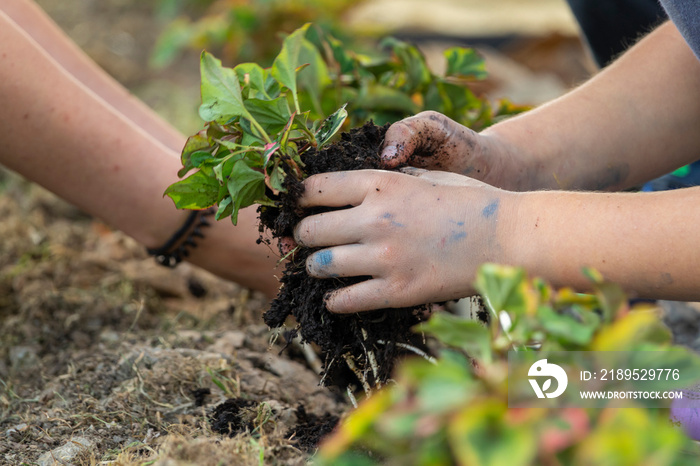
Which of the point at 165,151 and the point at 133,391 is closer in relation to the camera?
the point at 133,391

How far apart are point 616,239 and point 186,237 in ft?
3.29

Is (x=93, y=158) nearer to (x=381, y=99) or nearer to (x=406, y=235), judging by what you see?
(x=381, y=99)

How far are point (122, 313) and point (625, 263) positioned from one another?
1.26 metres

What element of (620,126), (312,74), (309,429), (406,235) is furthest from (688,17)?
(309,429)

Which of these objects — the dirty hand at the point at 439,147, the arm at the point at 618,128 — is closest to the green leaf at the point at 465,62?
the arm at the point at 618,128

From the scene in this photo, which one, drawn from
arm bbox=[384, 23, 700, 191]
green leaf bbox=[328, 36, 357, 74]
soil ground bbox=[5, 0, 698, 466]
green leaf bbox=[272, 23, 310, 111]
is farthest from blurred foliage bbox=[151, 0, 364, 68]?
green leaf bbox=[272, 23, 310, 111]

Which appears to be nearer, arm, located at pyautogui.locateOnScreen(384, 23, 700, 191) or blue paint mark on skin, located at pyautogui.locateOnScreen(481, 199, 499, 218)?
blue paint mark on skin, located at pyautogui.locateOnScreen(481, 199, 499, 218)

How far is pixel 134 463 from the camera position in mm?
853

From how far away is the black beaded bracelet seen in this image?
57.7 inches

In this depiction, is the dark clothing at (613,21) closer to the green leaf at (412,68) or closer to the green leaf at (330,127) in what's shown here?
the green leaf at (412,68)

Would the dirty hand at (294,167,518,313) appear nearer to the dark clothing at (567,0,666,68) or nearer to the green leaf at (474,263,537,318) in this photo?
the green leaf at (474,263,537,318)

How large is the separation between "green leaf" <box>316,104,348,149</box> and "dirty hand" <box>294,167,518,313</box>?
0.31 ft

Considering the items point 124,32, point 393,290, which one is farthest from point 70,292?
point 124,32

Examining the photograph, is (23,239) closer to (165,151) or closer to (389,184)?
(165,151)
